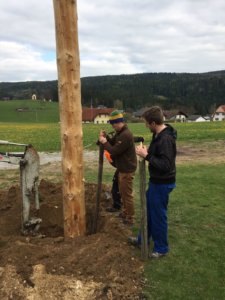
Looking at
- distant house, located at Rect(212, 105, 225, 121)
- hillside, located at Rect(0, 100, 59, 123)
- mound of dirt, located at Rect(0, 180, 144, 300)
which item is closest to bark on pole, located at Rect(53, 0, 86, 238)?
mound of dirt, located at Rect(0, 180, 144, 300)

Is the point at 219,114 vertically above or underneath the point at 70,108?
underneath

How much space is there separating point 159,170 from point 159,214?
0.66 metres

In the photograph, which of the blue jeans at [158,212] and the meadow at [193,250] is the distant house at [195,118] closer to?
the meadow at [193,250]

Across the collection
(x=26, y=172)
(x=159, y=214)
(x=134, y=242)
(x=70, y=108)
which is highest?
(x=70, y=108)

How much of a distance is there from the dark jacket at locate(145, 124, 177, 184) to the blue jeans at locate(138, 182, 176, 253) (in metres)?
0.12

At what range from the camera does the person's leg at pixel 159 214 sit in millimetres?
5590

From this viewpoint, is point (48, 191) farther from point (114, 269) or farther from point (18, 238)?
point (114, 269)

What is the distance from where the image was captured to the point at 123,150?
22.4ft

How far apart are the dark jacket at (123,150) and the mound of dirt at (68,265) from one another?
3.22 feet

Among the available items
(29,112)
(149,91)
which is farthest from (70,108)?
(149,91)

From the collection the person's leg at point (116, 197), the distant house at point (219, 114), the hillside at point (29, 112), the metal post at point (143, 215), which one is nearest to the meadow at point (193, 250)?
the metal post at point (143, 215)

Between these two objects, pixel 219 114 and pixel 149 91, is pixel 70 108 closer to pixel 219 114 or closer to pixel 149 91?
pixel 219 114

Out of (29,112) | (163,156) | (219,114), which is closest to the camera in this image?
(163,156)

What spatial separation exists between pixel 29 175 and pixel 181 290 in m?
2.86
